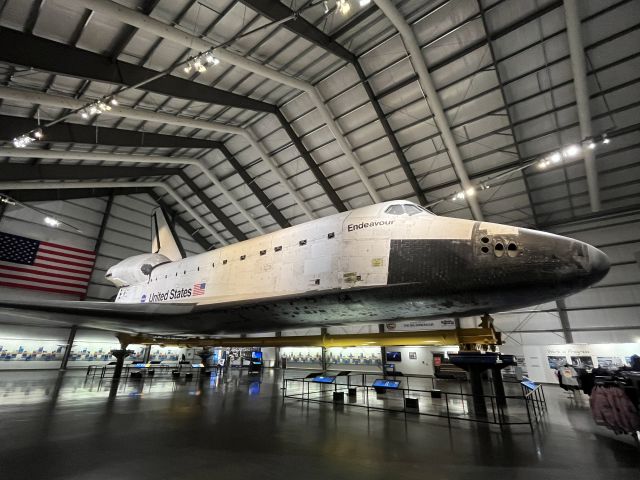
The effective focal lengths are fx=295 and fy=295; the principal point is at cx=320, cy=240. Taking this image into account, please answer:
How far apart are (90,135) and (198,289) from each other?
32.6ft

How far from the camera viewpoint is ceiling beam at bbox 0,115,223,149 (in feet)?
33.2

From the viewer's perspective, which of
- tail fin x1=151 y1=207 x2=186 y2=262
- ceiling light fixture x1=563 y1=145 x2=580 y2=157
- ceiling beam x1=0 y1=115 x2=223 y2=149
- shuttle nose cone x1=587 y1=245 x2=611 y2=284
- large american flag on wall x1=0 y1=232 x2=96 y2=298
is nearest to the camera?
shuttle nose cone x1=587 y1=245 x2=611 y2=284

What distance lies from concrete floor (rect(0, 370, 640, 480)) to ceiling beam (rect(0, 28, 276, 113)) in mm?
8232

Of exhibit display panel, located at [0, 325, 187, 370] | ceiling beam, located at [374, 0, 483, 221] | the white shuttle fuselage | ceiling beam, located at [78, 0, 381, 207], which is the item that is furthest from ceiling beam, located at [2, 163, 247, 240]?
ceiling beam, located at [374, 0, 483, 221]

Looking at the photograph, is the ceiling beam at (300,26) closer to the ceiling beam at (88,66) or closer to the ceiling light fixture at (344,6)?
the ceiling light fixture at (344,6)

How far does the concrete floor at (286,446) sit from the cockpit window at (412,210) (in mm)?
3254

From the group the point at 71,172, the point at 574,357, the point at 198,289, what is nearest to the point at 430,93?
the point at 198,289

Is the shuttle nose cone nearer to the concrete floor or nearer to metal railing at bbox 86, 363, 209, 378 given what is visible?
the concrete floor

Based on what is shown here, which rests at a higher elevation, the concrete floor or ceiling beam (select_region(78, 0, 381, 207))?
ceiling beam (select_region(78, 0, 381, 207))

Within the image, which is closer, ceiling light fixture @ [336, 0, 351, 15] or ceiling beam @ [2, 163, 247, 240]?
ceiling light fixture @ [336, 0, 351, 15]

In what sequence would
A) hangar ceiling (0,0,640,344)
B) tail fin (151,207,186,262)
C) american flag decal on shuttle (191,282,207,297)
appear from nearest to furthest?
1. american flag decal on shuttle (191,282,207,297)
2. hangar ceiling (0,0,640,344)
3. tail fin (151,207,186,262)

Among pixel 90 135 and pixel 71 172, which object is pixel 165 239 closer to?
pixel 90 135

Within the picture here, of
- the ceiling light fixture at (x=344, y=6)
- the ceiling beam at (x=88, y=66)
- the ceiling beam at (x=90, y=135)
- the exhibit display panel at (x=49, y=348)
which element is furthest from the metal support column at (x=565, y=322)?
the exhibit display panel at (x=49, y=348)

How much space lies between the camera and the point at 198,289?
7.00 metres
